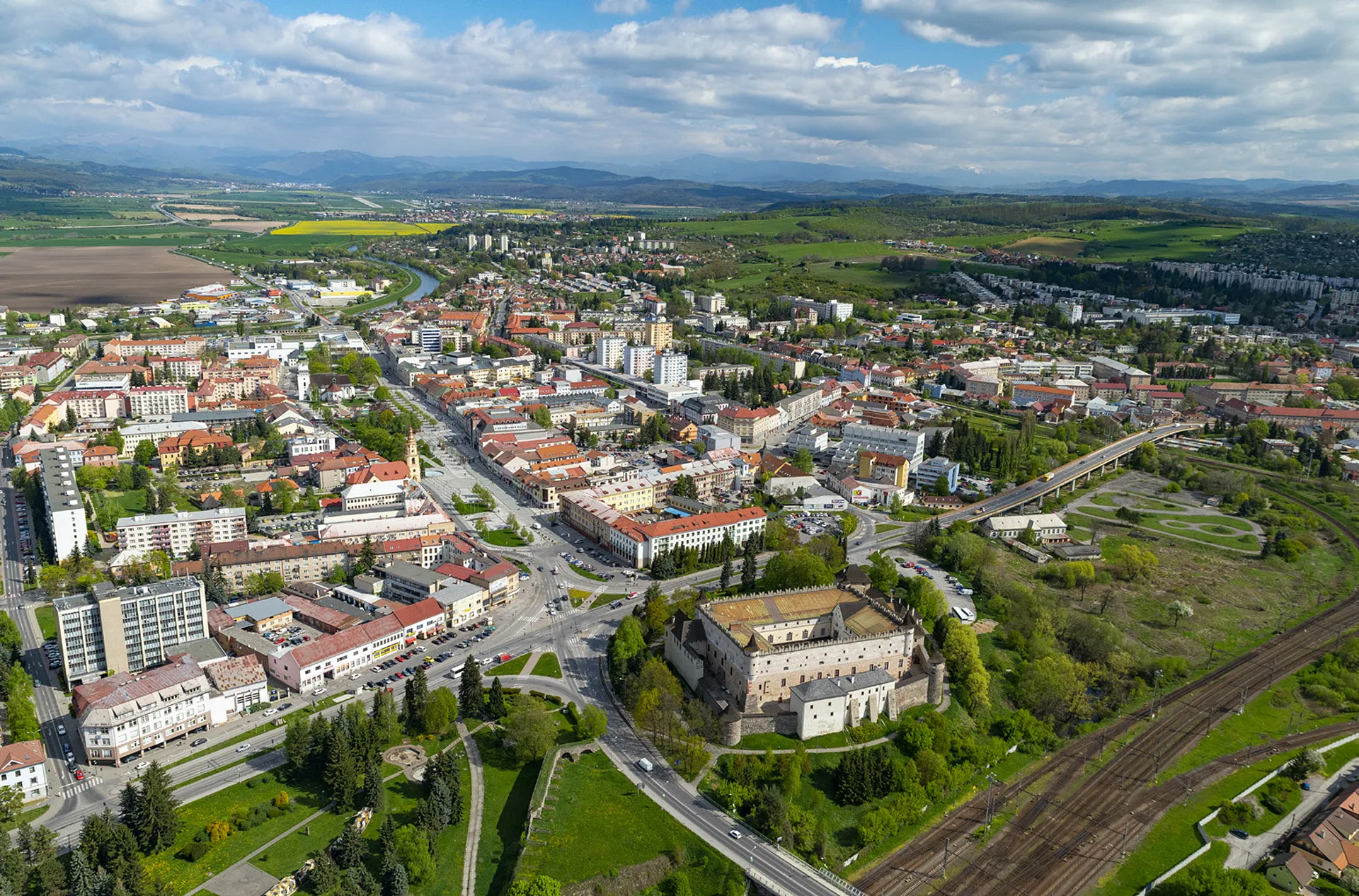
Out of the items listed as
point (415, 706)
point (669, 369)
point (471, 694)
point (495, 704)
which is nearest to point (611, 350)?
point (669, 369)

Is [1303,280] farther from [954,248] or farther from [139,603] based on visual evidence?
[139,603]

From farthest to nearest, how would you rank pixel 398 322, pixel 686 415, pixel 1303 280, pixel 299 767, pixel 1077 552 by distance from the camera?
pixel 1303 280, pixel 398 322, pixel 686 415, pixel 1077 552, pixel 299 767

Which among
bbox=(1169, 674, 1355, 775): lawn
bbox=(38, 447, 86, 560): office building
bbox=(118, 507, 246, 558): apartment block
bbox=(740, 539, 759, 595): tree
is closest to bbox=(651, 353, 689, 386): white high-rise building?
bbox=(740, 539, 759, 595): tree

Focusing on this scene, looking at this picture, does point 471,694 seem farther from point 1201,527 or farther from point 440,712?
point 1201,527

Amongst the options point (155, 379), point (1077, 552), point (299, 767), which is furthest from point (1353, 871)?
point (155, 379)

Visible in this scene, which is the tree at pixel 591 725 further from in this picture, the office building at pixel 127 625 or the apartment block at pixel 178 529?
the apartment block at pixel 178 529
